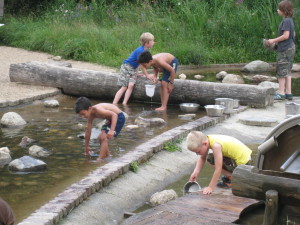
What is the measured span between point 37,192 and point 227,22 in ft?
40.0

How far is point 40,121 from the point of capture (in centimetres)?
1079

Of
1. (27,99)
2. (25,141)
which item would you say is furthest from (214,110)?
(27,99)

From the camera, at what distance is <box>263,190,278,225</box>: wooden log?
514cm

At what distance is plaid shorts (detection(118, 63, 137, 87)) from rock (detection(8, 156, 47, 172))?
175 inches

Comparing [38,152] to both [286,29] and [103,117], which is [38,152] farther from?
[286,29]

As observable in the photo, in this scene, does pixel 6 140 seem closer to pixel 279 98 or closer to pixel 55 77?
pixel 55 77

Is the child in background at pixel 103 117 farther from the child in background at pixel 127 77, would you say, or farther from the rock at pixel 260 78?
the rock at pixel 260 78

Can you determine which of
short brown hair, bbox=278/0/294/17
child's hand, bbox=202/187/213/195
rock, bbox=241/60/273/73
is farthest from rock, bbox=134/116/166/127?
rock, bbox=241/60/273/73

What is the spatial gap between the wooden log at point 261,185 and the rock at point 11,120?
18.1 ft

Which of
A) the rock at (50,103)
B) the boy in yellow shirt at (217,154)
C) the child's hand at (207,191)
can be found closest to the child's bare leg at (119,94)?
the rock at (50,103)

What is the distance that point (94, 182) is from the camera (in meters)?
6.88

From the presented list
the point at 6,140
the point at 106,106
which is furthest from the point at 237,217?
the point at 6,140

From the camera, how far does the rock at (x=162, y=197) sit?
22.6ft

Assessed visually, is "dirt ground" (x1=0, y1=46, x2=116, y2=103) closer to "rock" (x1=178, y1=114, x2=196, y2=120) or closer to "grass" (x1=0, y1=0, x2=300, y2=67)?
"grass" (x1=0, y1=0, x2=300, y2=67)
